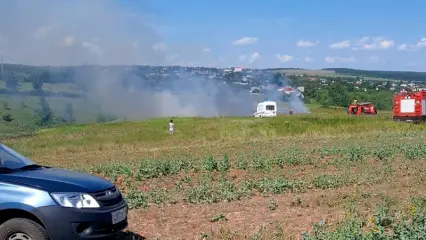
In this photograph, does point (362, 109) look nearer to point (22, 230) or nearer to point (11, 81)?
point (11, 81)

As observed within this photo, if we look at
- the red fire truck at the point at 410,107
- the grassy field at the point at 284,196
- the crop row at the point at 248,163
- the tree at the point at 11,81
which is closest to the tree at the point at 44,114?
the tree at the point at 11,81

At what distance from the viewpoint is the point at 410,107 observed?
4794cm

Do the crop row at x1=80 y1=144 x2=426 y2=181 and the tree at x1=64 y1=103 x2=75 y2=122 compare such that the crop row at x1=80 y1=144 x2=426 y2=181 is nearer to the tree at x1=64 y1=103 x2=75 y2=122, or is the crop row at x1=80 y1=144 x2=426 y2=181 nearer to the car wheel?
the car wheel

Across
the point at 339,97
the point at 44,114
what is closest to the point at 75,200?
the point at 44,114

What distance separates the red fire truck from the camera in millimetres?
47094

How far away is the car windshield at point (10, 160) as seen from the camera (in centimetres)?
→ 719

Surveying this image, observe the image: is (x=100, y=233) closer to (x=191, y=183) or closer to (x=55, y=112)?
(x=191, y=183)

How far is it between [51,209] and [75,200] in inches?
11.8

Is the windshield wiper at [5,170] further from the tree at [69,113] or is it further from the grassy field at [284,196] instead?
the tree at [69,113]

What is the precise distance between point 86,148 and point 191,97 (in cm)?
5974

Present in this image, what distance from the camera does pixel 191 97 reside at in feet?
302

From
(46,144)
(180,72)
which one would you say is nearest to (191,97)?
(180,72)

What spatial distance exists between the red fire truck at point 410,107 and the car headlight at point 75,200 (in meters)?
44.4

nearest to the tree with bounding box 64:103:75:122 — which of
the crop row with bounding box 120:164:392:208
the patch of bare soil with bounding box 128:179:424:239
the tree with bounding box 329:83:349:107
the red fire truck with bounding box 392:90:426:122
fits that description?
the red fire truck with bounding box 392:90:426:122
